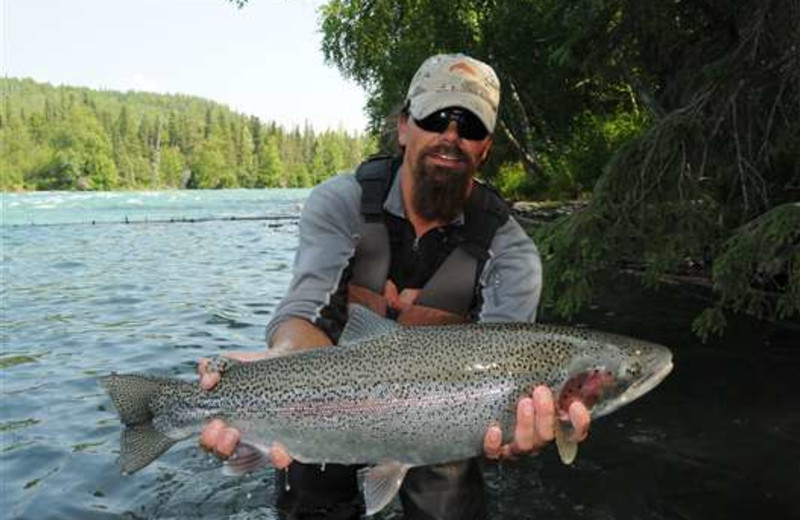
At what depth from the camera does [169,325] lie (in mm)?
13039

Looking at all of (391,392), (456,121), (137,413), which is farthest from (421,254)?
(137,413)

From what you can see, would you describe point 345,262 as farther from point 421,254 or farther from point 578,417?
point 578,417

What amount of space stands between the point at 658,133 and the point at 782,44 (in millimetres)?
1383

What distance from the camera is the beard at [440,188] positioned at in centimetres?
423

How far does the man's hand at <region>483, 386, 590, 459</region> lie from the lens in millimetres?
3441

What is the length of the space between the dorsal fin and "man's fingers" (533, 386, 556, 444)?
693mm

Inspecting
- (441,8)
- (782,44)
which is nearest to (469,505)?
(782,44)

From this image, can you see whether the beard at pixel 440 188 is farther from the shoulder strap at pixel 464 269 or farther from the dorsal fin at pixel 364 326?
the dorsal fin at pixel 364 326

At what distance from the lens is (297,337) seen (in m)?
4.04

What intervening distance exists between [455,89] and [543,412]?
179 cm

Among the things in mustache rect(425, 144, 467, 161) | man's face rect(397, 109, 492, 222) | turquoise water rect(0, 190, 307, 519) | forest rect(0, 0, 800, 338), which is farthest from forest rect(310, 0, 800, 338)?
turquoise water rect(0, 190, 307, 519)

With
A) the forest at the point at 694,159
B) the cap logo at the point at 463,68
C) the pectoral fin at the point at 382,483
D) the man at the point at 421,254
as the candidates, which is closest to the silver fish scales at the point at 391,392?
the pectoral fin at the point at 382,483

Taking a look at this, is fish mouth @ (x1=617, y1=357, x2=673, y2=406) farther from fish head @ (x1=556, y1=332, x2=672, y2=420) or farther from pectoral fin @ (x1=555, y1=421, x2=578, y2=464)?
pectoral fin @ (x1=555, y1=421, x2=578, y2=464)

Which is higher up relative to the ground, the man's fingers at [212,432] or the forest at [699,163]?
the forest at [699,163]
